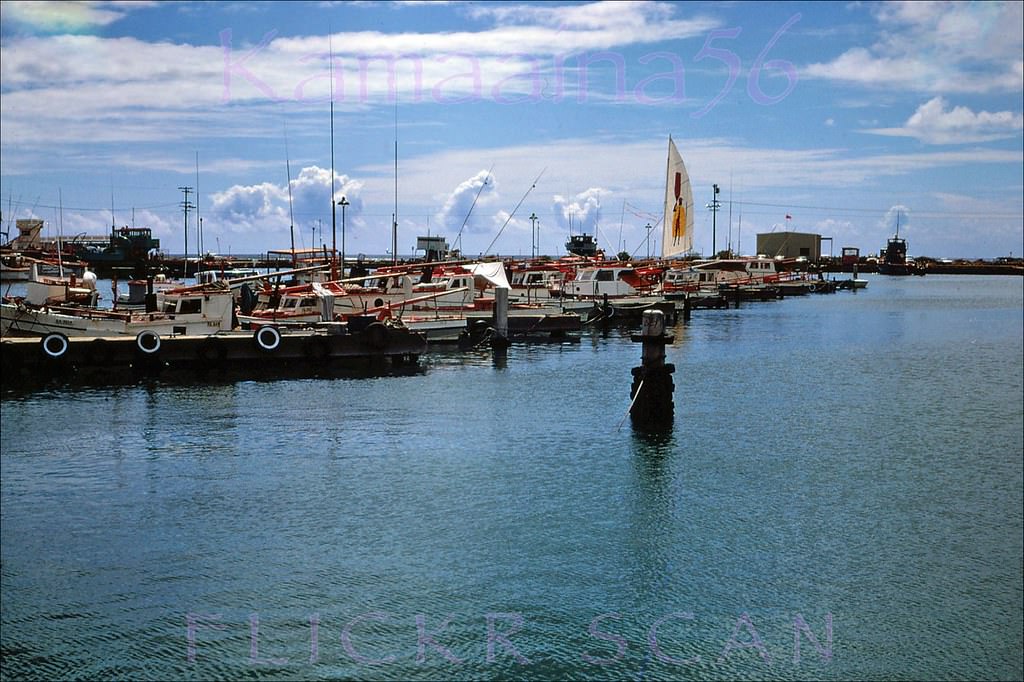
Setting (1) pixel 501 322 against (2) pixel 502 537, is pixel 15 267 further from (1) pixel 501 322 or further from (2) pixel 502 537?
(2) pixel 502 537

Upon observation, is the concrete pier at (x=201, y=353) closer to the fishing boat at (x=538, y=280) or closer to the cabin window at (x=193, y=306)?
the cabin window at (x=193, y=306)

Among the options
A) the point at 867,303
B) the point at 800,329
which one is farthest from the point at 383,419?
the point at 867,303

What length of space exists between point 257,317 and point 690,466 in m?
35.8

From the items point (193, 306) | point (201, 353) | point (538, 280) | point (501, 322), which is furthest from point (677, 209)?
point (201, 353)

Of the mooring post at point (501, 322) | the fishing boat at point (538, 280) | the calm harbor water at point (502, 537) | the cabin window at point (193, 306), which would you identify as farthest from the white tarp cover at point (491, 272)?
the calm harbor water at point (502, 537)

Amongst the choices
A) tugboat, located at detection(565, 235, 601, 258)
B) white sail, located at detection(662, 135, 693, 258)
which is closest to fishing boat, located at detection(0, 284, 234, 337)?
white sail, located at detection(662, 135, 693, 258)

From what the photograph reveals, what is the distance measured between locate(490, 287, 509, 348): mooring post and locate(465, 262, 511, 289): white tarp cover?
424cm

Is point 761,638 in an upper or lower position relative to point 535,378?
lower

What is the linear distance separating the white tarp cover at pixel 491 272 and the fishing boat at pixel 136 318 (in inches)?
760

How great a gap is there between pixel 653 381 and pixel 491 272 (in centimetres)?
3596

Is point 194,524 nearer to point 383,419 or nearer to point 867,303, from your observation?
point 383,419

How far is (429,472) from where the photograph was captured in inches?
1192

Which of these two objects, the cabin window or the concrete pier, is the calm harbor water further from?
the cabin window

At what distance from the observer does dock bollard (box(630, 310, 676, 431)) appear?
110ft
